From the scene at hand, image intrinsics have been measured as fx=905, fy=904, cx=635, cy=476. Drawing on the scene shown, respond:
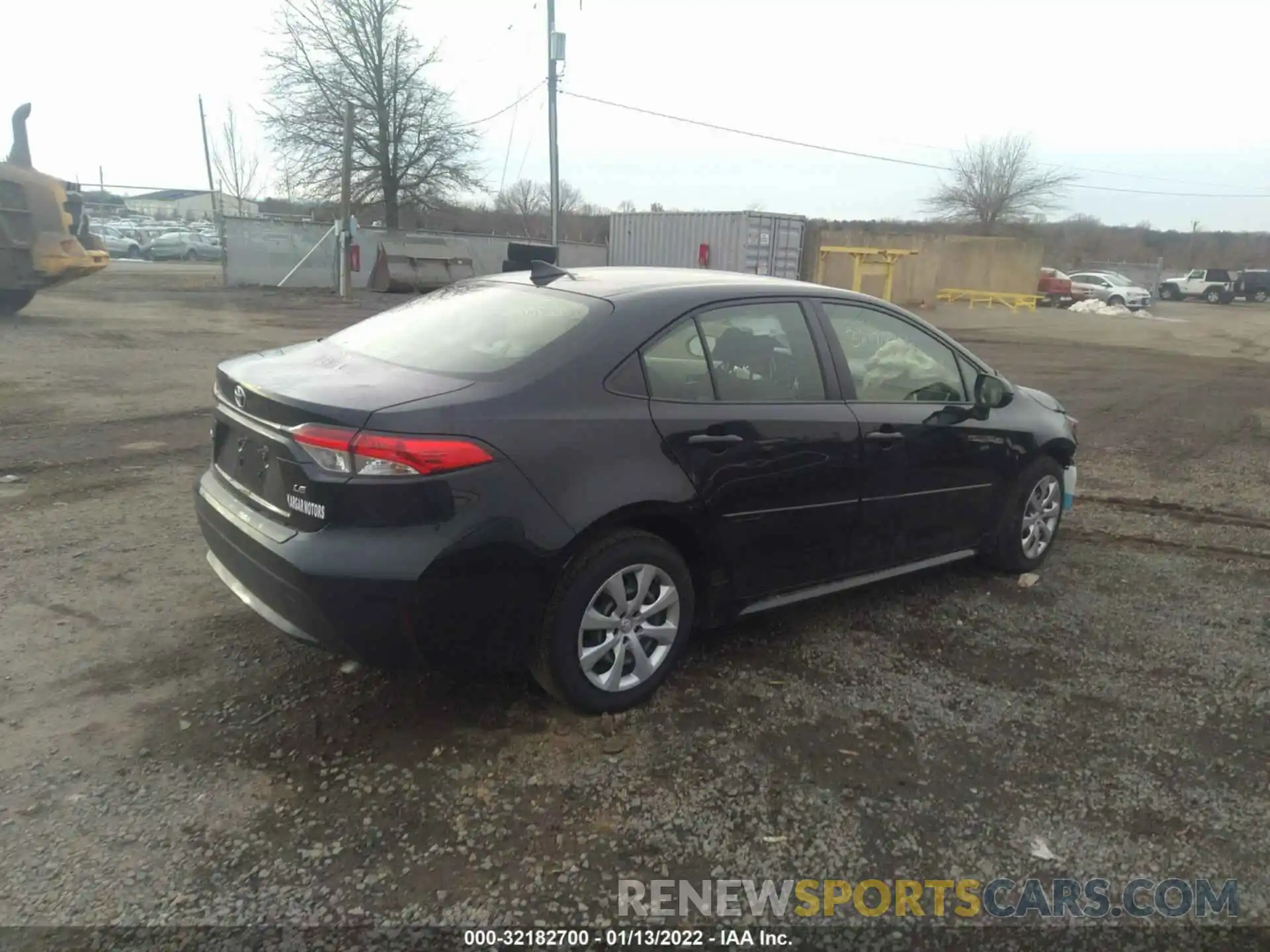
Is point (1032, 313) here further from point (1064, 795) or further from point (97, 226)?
point (97, 226)

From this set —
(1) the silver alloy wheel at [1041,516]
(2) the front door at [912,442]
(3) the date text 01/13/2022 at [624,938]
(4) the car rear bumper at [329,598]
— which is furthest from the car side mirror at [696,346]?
(1) the silver alloy wheel at [1041,516]

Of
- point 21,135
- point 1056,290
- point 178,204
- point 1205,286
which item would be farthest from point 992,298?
point 178,204

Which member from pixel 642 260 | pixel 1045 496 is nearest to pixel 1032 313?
pixel 642 260

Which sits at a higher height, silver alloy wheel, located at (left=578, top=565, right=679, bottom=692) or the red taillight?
the red taillight

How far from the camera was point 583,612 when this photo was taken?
10.2 feet

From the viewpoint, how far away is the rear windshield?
325cm

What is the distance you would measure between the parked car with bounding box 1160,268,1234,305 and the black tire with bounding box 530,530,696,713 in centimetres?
5116

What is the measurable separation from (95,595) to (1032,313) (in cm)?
3447

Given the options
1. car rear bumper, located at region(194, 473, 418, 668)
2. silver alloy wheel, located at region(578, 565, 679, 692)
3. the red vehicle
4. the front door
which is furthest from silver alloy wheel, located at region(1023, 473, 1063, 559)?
the red vehicle

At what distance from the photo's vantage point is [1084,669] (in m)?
3.87

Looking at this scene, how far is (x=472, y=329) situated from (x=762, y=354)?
1.17 m

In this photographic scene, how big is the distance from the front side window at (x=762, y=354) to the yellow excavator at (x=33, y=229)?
13692 millimetres

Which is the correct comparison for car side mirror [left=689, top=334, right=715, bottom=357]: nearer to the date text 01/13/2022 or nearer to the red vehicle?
the date text 01/13/2022

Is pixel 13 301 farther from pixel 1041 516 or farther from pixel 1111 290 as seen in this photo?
pixel 1111 290
